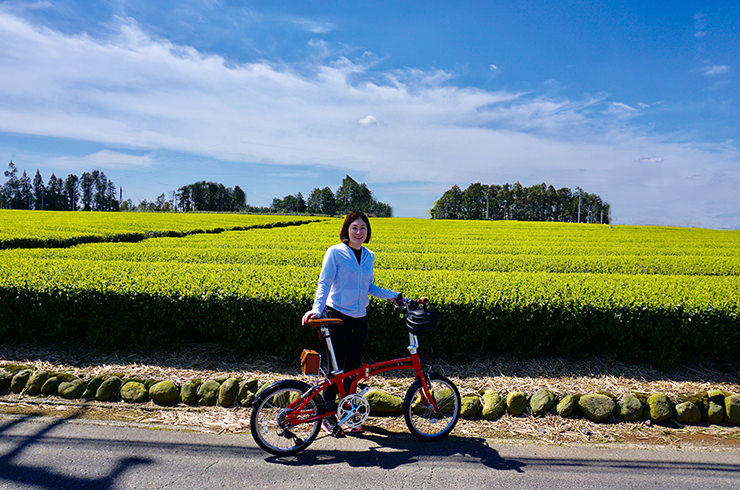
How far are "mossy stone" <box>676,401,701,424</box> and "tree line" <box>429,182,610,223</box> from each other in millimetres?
95511

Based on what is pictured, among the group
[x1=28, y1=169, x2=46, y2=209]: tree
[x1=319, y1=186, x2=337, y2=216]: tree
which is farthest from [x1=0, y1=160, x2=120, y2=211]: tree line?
[x1=319, y1=186, x2=337, y2=216]: tree

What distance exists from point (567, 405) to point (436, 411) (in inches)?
59.5

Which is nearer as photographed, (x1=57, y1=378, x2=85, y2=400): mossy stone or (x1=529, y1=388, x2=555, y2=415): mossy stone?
(x1=529, y1=388, x2=555, y2=415): mossy stone

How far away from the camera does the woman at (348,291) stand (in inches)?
145

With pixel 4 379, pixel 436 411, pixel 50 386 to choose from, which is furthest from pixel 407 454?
pixel 4 379

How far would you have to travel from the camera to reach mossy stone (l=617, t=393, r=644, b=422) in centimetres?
432

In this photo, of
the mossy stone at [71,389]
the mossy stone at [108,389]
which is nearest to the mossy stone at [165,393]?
the mossy stone at [108,389]

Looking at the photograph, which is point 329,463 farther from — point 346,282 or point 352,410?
point 346,282

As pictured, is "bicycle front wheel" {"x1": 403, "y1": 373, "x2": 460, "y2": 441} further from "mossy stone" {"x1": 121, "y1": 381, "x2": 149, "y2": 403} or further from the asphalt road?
"mossy stone" {"x1": 121, "y1": 381, "x2": 149, "y2": 403}

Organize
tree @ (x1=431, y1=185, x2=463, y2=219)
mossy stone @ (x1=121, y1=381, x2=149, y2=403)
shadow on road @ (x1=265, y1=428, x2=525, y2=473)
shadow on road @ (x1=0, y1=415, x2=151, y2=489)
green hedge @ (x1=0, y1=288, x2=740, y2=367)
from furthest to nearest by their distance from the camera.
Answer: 1. tree @ (x1=431, y1=185, x2=463, y2=219)
2. green hedge @ (x1=0, y1=288, x2=740, y2=367)
3. mossy stone @ (x1=121, y1=381, x2=149, y2=403)
4. shadow on road @ (x1=265, y1=428, x2=525, y2=473)
5. shadow on road @ (x1=0, y1=415, x2=151, y2=489)

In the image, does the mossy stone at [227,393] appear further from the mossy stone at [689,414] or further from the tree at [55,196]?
the tree at [55,196]

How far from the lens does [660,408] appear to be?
4316 millimetres

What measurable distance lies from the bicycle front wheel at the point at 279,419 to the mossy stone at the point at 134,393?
177 centimetres

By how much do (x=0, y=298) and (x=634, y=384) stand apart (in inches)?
336
